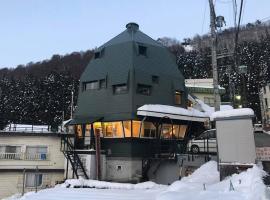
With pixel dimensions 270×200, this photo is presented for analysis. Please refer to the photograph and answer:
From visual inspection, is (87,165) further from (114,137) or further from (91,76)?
(91,76)

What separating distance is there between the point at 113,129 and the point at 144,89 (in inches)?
177

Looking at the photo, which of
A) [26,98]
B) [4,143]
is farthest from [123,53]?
[26,98]

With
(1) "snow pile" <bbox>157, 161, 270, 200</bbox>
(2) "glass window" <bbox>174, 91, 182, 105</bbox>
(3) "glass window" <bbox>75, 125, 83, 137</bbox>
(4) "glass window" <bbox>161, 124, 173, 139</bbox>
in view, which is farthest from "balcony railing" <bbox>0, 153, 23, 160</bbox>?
(1) "snow pile" <bbox>157, 161, 270, 200</bbox>

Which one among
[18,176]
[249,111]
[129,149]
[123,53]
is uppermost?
[123,53]

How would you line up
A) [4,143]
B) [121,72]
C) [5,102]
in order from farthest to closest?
[5,102], [4,143], [121,72]

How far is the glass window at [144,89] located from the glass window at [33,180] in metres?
12.5

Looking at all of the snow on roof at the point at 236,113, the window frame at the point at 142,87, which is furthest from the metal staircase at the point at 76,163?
the snow on roof at the point at 236,113

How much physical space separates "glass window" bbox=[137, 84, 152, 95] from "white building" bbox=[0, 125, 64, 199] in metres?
9.27

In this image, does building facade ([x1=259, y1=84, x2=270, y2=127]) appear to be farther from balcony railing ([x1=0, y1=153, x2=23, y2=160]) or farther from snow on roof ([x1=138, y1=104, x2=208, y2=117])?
balcony railing ([x1=0, y1=153, x2=23, y2=160])

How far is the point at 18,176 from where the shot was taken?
94.1 feet

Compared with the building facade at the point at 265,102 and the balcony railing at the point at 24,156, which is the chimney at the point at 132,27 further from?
the building facade at the point at 265,102

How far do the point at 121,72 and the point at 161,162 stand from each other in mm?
8587

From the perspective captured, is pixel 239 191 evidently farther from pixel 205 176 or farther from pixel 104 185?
pixel 104 185

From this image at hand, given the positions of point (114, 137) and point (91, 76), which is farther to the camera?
point (91, 76)
